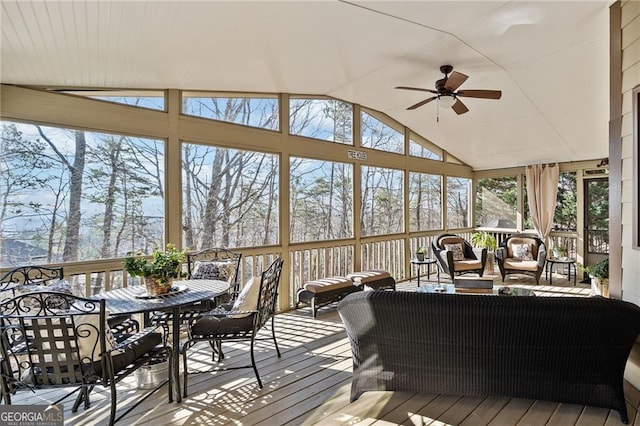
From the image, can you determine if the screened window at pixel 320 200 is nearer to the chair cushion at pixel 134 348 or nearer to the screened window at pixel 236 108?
the screened window at pixel 236 108

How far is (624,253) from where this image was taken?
2.98 metres

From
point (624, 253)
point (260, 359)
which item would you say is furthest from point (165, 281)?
point (624, 253)

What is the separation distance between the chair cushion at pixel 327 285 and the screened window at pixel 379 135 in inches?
104

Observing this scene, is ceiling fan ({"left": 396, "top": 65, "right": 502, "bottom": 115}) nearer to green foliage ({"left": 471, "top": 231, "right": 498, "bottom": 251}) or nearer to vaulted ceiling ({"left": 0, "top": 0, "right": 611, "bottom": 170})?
vaulted ceiling ({"left": 0, "top": 0, "right": 611, "bottom": 170})

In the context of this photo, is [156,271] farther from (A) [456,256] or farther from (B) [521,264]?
(B) [521,264]

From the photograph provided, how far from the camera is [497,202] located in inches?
348

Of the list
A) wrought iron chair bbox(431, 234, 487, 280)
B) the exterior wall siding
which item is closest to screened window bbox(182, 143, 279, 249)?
wrought iron chair bbox(431, 234, 487, 280)

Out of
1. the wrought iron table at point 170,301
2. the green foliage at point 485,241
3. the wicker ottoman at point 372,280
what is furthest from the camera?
the green foliage at point 485,241

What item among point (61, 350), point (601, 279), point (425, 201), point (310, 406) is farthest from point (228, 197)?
point (601, 279)

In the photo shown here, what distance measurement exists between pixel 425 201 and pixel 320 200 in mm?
3208

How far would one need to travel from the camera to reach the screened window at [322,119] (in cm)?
530

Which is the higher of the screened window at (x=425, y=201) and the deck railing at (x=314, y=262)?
the screened window at (x=425, y=201)

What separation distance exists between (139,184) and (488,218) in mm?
8230

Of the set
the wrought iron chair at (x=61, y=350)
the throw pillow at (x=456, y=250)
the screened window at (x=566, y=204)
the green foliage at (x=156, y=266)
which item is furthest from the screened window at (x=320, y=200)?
the screened window at (x=566, y=204)
